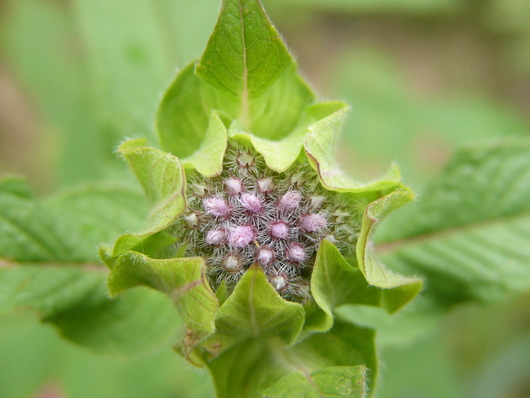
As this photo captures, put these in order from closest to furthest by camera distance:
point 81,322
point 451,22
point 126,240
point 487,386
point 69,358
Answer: point 126,240 < point 81,322 < point 69,358 < point 487,386 < point 451,22

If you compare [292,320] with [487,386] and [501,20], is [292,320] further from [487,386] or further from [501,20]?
[501,20]

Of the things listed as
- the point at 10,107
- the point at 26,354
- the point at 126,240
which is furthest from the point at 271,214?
the point at 10,107

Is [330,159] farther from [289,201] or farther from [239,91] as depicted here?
[239,91]

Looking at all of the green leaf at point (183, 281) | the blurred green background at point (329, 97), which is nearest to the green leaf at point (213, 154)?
the green leaf at point (183, 281)

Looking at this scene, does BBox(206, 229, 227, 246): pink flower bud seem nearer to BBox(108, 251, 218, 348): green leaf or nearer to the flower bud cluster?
the flower bud cluster

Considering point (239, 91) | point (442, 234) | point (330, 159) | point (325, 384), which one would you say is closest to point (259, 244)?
point (330, 159)

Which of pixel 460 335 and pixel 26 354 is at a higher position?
pixel 26 354
